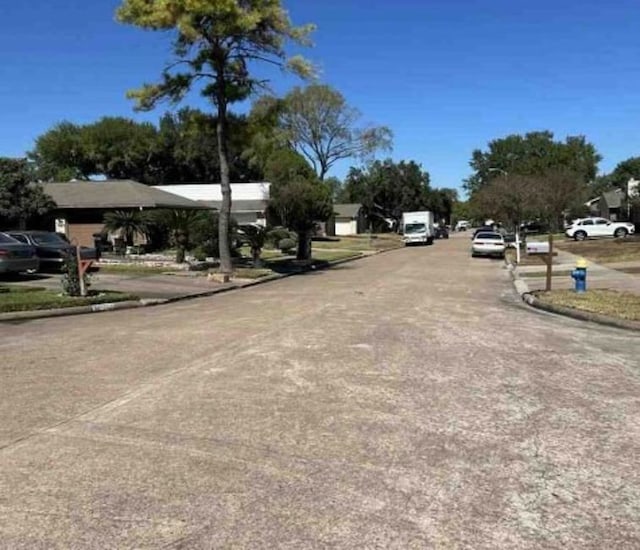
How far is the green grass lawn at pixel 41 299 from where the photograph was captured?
613 inches

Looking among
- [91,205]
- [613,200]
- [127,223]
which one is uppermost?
[613,200]

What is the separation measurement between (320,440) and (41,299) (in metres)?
12.3

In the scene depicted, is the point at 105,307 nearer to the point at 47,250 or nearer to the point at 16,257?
the point at 16,257

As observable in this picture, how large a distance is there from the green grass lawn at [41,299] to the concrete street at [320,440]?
3706mm

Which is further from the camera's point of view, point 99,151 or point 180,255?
point 99,151

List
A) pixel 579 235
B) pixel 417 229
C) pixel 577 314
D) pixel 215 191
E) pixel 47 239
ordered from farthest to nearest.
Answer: pixel 417 229 < pixel 215 191 < pixel 579 235 < pixel 47 239 < pixel 577 314

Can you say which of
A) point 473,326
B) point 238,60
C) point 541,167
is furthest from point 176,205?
point 541,167

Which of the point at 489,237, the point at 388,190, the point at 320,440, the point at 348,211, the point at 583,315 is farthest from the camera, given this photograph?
the point at 388,190

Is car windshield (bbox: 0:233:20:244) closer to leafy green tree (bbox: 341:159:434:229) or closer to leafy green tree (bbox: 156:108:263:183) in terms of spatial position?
leafy green tree (bbox: 156:108:263:183)

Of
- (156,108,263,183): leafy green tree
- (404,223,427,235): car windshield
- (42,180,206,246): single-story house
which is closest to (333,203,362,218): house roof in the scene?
(156,108,263,183): leafy green tree

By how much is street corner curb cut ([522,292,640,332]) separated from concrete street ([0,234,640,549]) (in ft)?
3.69

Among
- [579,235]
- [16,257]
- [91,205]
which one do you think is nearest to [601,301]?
[16,257]

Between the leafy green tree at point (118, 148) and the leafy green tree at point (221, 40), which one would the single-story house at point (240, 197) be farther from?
the leafy green tree at point (221, 40)

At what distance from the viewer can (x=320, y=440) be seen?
599cm
